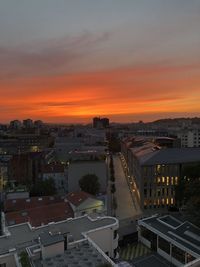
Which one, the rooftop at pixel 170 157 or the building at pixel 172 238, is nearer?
the building at pixel 172 238

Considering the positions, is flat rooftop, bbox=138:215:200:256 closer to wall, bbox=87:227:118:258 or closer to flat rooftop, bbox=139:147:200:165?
wall, bbox=87:227:118:258

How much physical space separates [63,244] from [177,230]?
1585 cm

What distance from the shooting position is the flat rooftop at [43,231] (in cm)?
2187

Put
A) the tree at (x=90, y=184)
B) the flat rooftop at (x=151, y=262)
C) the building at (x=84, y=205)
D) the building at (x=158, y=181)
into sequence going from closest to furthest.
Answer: the flat rooftop at (x=151, y=262) → the building at (x=84, y=205) → the building at (x=158, y=181) → the tree at (x=90, y=184)

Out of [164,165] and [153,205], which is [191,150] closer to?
[164,165]

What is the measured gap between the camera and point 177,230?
104ft

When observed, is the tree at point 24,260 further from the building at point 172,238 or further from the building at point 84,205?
the building at point 84,205

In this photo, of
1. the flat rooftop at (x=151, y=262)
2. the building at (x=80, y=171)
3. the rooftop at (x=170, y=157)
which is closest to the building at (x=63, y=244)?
the flat rooftop at (x=151, y=262)

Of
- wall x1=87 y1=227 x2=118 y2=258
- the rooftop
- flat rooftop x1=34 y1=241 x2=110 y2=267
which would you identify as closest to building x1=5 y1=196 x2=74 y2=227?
wall x1=87 y1=227 x2=118 y2=258

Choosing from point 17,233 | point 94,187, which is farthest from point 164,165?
point 17,233

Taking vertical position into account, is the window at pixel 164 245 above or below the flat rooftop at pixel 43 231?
below

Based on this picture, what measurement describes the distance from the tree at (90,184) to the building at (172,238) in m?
14.4

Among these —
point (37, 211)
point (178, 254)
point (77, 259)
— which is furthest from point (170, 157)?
point (77, 259)

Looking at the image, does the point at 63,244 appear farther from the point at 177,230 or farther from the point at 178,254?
the point at 177,230
